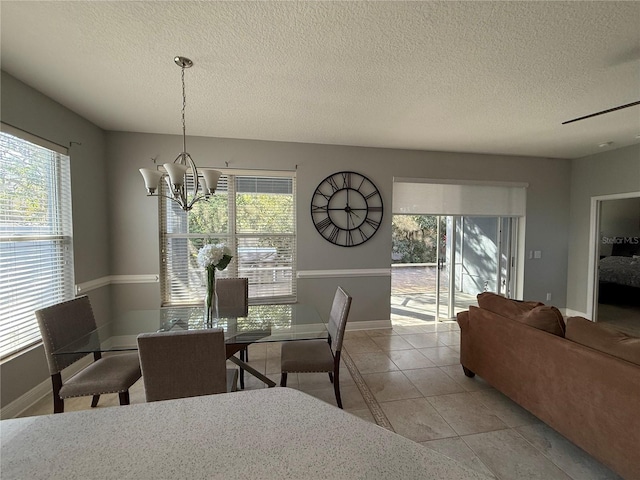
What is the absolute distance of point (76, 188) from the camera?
9.40 feet

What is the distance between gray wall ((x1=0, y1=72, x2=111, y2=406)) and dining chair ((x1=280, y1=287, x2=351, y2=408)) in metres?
2.10

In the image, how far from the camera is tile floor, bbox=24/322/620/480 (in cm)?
178

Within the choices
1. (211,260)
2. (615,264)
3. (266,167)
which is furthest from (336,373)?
(615,264)

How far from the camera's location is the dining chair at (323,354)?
86.6 inches

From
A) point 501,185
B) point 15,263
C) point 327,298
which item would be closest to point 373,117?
point 327,298

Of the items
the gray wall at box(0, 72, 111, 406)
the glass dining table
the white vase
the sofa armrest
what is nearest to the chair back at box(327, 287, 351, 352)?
the glass dining table

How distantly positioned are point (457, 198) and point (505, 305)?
2296 millimetres

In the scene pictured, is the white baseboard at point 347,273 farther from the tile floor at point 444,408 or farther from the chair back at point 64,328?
the chair back at point 64,328

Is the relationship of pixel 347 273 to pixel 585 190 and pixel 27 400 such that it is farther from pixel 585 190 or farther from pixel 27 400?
pixel 585 190

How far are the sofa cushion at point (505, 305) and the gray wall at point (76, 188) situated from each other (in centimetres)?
398

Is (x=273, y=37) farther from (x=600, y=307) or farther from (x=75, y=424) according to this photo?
(x=600, y=307)

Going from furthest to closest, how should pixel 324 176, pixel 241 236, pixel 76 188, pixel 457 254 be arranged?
pixel 457 254
pixel 324 176
pixel 241 236
pixel 76 188

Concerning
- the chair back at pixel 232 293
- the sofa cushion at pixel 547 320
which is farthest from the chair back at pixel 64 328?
the sofa cushion at pixel 547 320

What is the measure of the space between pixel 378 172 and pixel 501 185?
2060 millimetres
